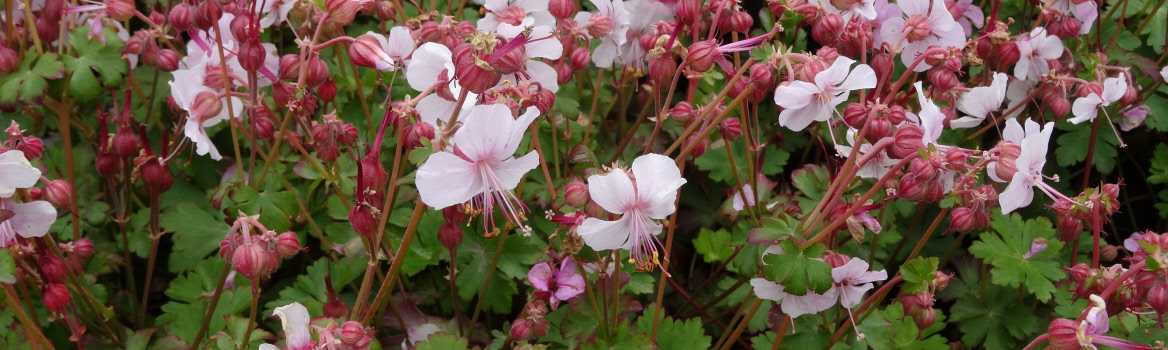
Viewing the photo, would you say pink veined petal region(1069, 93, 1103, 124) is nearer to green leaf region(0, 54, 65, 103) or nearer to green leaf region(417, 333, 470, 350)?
green leaf region(417, 333, 470, 350)

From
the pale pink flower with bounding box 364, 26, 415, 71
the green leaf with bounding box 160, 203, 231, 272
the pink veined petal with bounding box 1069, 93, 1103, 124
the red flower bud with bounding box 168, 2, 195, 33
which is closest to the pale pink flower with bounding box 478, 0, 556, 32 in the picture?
the pale pink flower with bounding box 364, 26, 415, 71

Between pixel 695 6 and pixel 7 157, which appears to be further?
pixel 695 6

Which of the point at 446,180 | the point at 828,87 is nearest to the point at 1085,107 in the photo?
the point at 828,87

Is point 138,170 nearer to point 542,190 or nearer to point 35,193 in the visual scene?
point 35,193

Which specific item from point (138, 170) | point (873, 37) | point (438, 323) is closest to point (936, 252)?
point (873, 37)

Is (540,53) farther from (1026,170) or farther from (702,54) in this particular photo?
(1026,170)

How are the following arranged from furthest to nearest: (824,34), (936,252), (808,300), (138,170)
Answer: (936,252) < (138,170) < (824,34) < (808,300)

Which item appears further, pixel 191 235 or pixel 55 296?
pixel 191 235
